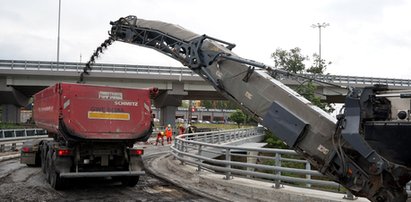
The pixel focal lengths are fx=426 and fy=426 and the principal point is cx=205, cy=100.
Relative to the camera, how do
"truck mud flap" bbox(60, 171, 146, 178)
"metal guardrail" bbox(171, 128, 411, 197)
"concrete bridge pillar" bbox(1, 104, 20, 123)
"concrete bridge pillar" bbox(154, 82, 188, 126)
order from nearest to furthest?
"metal guardrail" bbox(171, 128, 411, 197) → "truck mud flap" bbox(60, 171, 146, 178) → "concrete bridge pillar" bbox(1, 104, 20, 123) → "concrete bridge pillar" bbox(154, 82, 188, 126)

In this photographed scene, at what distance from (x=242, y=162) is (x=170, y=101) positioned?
3602 centimetres

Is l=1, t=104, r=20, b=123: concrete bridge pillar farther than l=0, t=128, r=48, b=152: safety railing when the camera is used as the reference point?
Yes

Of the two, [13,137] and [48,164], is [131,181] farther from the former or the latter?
[13,137]

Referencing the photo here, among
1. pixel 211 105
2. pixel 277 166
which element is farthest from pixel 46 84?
pixel 211 105

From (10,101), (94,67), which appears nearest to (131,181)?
(94,67)

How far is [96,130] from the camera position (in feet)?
35.4

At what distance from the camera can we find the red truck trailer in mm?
10641

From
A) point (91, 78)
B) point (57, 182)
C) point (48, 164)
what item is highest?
point (91, 78)

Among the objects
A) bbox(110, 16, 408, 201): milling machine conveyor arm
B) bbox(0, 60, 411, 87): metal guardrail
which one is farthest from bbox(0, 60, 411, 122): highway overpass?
bbox(110, 16, 408, 201): milling machine conveyor arm

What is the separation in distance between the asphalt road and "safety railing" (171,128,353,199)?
4.14ft

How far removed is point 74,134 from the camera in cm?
1051

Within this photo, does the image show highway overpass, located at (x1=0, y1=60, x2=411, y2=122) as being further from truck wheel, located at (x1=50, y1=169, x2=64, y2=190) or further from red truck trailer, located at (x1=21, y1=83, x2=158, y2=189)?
truck wheel, located at (x1=50, y1=169, x2=64, y2=190)

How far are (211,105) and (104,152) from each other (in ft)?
498

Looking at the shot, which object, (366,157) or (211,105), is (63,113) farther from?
(211,105)
